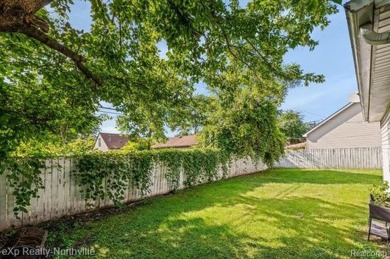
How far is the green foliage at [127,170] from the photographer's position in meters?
6.23

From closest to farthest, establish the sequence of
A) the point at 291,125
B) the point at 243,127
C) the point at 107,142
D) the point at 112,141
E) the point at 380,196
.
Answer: the point at 380,196 → the point at 243,127 → the point at 291,125 → the point at 107,142 → the point at 112,141

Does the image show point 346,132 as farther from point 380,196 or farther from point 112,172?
point 112,172

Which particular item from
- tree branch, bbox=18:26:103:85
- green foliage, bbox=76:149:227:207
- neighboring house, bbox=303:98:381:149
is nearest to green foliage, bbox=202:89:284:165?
green foliage, bbox=76:149:227:207

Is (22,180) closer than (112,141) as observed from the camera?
Yes

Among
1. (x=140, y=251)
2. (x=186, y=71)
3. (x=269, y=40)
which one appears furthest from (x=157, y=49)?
(x=140, y=251)

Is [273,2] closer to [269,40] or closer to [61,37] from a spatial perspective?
[269,40]

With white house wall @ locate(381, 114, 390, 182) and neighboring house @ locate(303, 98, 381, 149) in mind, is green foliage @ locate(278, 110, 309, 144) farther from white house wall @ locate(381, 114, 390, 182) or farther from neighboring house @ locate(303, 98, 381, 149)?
white house wall @ locate(381, 114, 390, 182)

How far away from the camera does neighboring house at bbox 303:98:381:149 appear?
1764 centimetres

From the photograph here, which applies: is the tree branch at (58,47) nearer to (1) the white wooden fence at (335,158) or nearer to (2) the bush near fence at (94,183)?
(2) the bush near fence at (94,183)

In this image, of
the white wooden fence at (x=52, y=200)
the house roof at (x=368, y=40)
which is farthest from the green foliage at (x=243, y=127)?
the house roof at (x=368, y=40)

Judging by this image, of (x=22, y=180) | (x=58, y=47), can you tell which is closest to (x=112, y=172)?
(x=22, y=180)

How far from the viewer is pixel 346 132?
60.7ft

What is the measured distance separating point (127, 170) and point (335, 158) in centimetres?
1502

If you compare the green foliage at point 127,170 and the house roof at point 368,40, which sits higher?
the house roof at point 368,40
